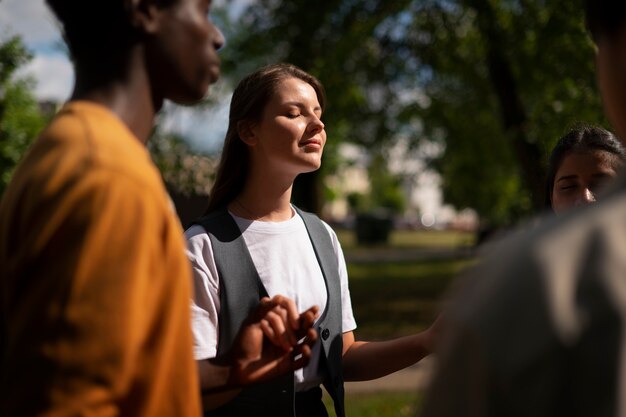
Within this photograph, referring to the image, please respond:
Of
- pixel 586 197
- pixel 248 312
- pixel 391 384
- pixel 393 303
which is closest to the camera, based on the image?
pixel 248 312

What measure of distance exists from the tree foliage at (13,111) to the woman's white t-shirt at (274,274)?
6.34 m

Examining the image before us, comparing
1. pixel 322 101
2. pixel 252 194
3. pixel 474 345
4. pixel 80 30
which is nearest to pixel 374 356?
pixel 252 194

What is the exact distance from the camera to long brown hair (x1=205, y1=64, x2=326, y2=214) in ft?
7.99

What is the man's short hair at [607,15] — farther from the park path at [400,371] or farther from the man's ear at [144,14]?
the park path at [400,371]

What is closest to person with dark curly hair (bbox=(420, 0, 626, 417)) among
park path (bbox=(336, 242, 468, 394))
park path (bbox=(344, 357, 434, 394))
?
park path (bbox=(336, 242, 468, 394))

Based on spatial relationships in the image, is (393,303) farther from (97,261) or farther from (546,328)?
(546,328)

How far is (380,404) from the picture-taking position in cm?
761

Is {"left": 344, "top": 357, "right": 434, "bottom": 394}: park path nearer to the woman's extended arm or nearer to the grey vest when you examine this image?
the woman's extended arm

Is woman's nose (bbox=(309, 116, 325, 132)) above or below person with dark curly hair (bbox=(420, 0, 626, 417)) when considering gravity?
above

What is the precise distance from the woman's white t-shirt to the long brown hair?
16 cm

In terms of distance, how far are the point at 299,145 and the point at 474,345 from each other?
65.5 inches

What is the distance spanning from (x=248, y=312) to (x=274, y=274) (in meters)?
0.16

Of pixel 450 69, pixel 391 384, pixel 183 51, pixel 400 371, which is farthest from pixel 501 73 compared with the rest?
pixel 183 51

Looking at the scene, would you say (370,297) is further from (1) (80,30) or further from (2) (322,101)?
(1) (80,30)
